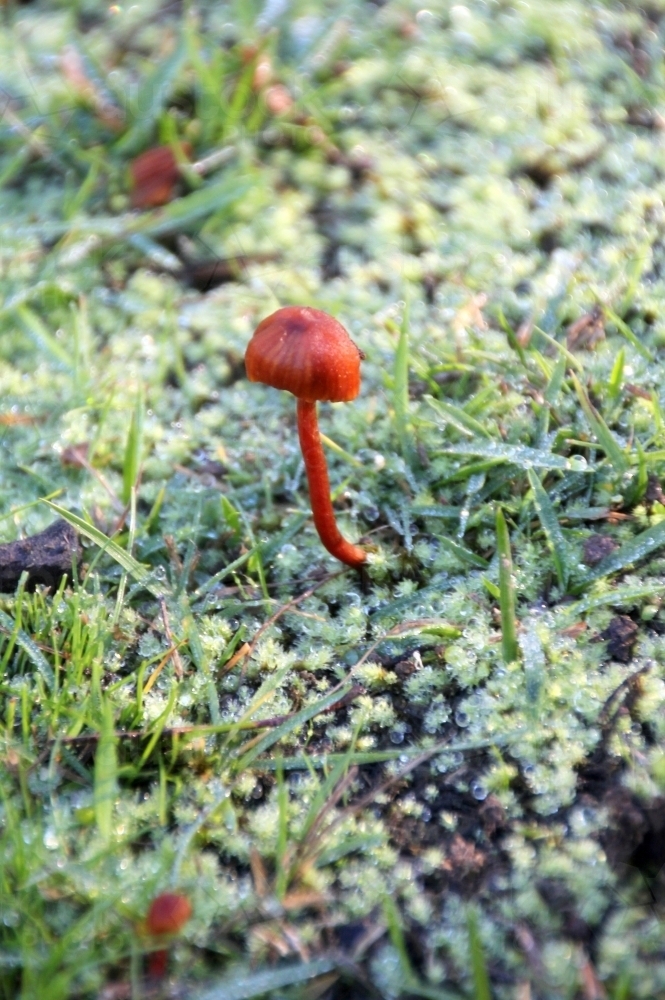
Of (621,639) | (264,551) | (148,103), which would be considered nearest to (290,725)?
(264,551)

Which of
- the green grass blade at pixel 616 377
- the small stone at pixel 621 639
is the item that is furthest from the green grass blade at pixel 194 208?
the small stone at pixel 621 639

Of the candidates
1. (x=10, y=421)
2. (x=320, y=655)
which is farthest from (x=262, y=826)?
(x=10, y=421)

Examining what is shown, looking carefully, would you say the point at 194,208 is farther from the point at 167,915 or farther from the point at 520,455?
the point at 167,915

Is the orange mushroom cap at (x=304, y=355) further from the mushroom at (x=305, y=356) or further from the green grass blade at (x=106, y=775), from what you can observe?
the green grass blade at (x=106, y=775)

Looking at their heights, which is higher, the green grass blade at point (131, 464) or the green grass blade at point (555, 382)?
the green grass blade at point (555, 382)

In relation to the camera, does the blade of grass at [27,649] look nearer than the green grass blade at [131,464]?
Yes

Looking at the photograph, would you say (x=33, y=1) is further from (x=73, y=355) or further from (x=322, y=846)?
(x=322, y=846)
